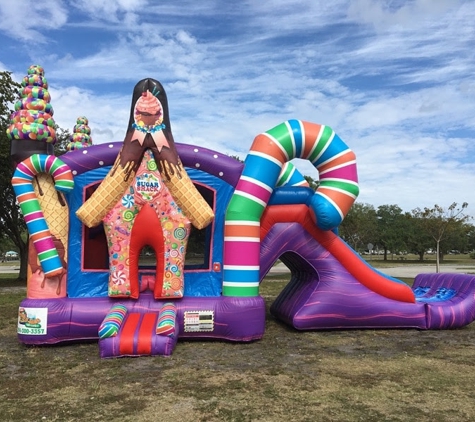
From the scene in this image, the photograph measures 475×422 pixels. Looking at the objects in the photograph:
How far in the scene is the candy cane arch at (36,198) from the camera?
6.60 metres

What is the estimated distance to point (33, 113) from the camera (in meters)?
6.98

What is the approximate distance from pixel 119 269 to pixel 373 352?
3604 millimetres

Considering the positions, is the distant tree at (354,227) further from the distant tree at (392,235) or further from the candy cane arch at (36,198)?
the candy cane arch at (36,198)

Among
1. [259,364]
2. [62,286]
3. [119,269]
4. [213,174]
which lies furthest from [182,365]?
[213,174]

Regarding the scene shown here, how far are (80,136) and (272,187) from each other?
13.3 ft

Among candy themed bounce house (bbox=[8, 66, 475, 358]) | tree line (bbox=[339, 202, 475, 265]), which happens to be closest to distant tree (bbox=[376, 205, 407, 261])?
tree line (bbox=[339, 202, 475, 265])

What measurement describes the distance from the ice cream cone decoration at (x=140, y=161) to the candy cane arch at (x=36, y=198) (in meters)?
0.51

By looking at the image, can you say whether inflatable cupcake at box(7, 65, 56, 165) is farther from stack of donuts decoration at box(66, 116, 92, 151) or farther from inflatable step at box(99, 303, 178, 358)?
inflatable step at box(99, 303, 178, 358)

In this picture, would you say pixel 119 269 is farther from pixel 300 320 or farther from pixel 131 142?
pixel 300 320

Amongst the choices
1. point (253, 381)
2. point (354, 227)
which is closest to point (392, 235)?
point (354, 227)

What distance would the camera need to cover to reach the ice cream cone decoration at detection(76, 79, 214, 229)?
21.9 feet

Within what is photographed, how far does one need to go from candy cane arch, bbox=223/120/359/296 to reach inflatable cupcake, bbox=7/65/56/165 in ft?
9.55

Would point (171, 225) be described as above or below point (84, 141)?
below

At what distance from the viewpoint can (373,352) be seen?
20.3 feet
